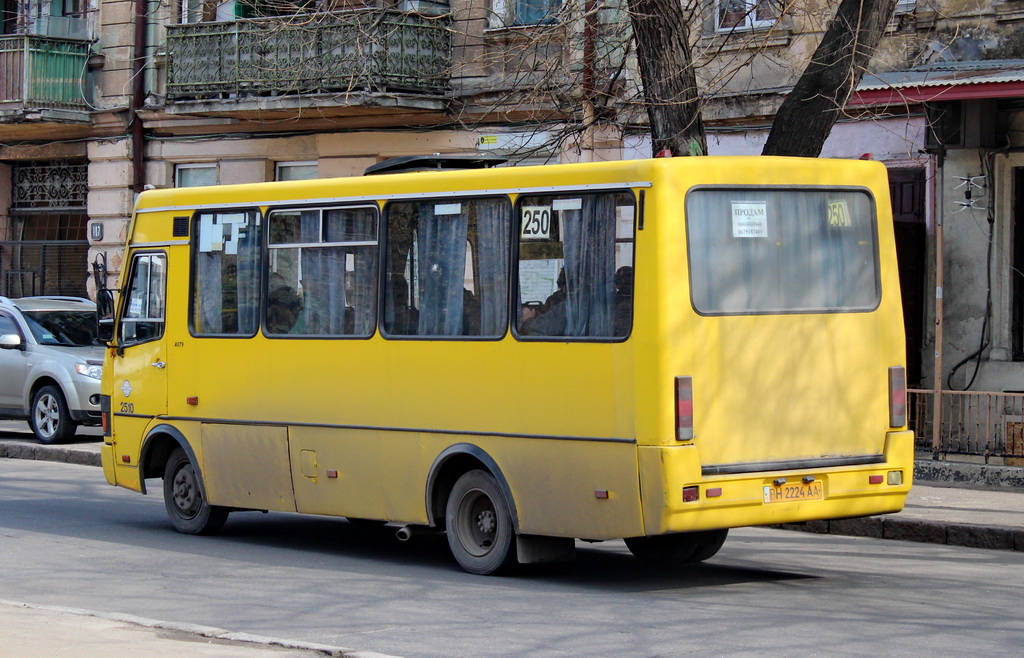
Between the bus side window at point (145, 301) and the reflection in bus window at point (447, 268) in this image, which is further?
the bus side window at point (145, 301)

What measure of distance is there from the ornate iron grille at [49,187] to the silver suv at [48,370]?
693 centimetres

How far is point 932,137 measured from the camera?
55.0ft

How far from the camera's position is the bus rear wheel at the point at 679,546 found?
10.1m

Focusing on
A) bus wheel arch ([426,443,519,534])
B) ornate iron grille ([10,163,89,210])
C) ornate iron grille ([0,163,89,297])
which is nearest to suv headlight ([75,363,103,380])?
ornate iron grille ([0,163,89,297])

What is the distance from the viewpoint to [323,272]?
10828mm

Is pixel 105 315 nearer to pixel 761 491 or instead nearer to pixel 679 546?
pixel 679 546

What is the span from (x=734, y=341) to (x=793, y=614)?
166 centimetres

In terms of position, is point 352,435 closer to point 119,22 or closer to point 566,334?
point 566,334

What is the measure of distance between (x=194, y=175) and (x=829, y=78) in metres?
14.9

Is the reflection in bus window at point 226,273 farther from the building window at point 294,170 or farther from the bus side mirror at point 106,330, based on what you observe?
the building window at point 294,170

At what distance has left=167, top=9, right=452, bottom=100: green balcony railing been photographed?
21.4 meters

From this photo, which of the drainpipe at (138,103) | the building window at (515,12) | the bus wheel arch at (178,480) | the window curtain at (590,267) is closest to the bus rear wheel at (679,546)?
the window curtain at (590,267)

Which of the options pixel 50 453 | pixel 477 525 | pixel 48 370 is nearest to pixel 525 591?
pixel 477 525

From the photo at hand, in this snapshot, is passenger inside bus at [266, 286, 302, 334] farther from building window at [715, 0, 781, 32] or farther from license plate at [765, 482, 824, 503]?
building window at [715, 0, 781, 32]
